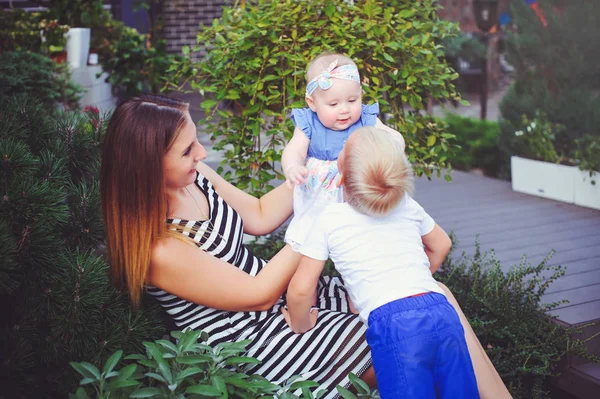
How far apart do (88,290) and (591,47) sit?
4834 mm

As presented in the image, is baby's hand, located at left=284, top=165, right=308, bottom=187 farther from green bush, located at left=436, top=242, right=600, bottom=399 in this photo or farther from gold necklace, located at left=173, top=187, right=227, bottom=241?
green bush, located at left=436, top=242, right=600, bottom=399

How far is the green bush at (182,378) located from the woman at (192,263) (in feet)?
0.56

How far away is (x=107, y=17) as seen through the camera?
291 inches

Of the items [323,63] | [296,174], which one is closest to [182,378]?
[296,174]

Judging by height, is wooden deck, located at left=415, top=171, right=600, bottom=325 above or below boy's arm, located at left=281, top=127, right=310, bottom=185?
below

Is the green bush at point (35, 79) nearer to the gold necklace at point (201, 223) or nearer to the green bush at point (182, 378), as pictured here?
the gold necklace at point (201, 223)

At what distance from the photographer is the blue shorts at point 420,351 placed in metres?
1.75

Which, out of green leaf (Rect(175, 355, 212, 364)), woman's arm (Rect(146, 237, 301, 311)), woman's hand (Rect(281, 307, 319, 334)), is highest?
woman's arm (Rect(146, 237, 301, 311))

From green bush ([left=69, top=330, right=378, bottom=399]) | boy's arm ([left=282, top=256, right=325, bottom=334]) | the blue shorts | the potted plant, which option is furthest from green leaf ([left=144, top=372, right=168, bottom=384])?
the potted plant

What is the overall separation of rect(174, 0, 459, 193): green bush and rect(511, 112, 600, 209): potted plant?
2.02 m

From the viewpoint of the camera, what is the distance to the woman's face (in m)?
1.92

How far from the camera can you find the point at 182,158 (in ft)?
6.35

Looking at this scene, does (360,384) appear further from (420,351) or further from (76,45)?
(76,45)

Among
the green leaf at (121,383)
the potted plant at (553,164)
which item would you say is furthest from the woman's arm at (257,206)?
the potted plant at (553,164)
